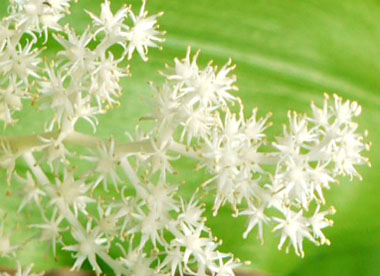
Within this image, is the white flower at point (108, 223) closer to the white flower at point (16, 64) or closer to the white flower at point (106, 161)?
the white flower at point (106, 161)

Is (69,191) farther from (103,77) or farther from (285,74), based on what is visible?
(285,74)

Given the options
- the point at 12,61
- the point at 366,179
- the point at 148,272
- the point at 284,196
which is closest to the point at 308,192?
the point at 284,196

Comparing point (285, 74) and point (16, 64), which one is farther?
point (285, 74)

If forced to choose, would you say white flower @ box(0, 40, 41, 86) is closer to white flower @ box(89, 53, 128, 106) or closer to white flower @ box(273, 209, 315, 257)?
white flower @ box(89, 53, 128, 106)

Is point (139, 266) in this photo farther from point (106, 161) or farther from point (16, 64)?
point (16, 64)

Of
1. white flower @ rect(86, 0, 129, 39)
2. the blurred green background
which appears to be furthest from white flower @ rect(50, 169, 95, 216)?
the blurred green background

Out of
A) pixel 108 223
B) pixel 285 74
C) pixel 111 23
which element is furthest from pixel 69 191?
pixel 285 74

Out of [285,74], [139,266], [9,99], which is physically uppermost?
[285,74]

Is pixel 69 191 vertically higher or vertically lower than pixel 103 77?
lower

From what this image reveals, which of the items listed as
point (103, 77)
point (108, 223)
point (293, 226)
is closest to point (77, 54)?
point (103, 77)

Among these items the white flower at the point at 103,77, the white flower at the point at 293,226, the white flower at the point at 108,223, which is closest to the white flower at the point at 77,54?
the white flower at the point at 103,77
